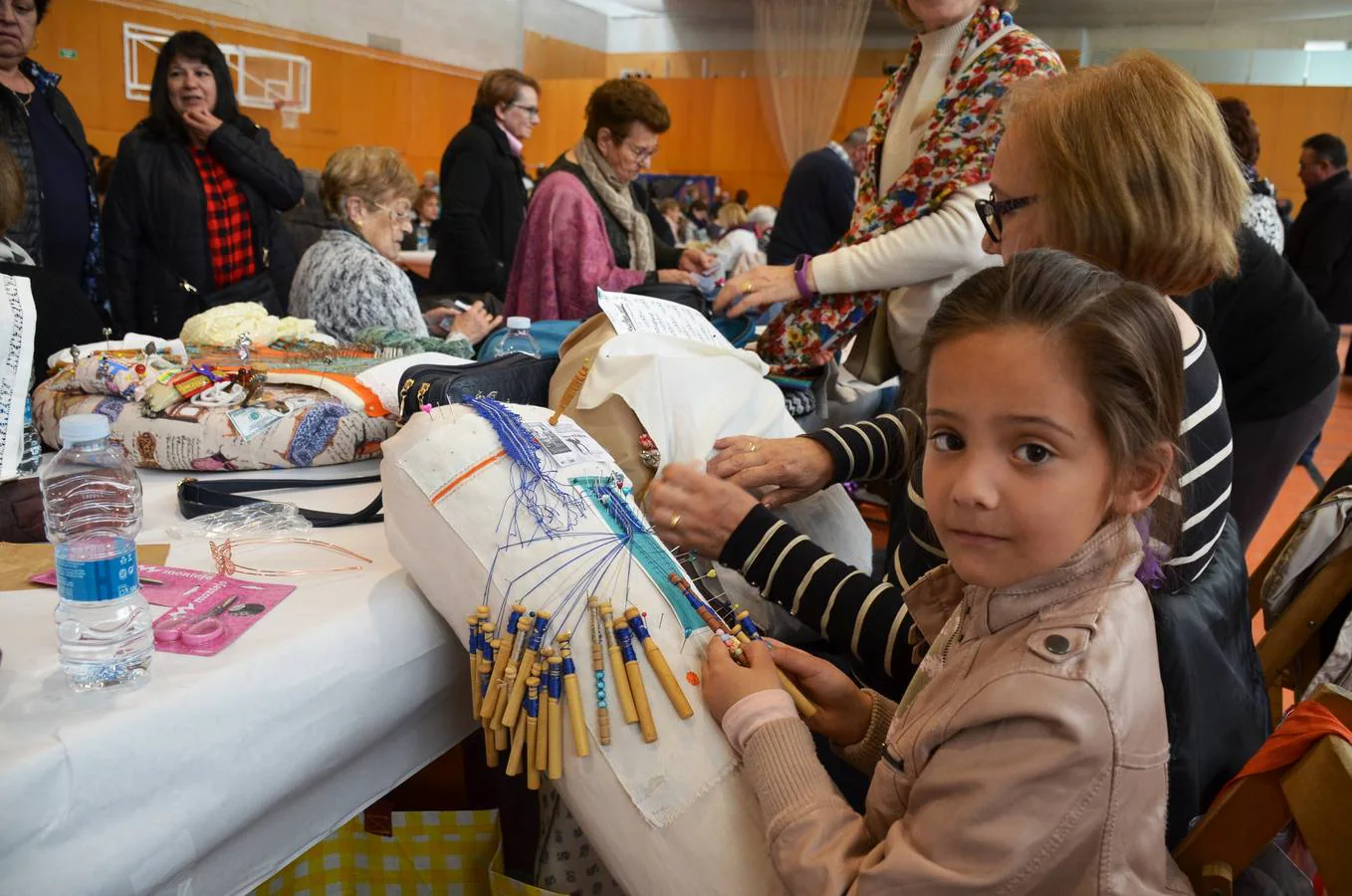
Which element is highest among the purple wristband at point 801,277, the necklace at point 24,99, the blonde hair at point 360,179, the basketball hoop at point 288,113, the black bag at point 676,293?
the basketball hoop at point 288,113

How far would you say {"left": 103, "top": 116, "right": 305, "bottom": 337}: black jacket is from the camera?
125 inches

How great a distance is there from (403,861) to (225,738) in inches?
21.0

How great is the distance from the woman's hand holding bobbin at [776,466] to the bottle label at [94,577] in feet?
2.62

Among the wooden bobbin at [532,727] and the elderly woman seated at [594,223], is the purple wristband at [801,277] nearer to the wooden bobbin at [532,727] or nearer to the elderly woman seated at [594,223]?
the elderly woman seated at [594,223]

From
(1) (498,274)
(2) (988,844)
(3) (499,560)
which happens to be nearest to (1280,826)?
(2) (988,844)

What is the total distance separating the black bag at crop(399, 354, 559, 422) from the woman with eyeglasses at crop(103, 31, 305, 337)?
6.72ft

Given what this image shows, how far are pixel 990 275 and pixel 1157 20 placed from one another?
46.5ft

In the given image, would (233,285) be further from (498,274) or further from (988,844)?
(988,844)

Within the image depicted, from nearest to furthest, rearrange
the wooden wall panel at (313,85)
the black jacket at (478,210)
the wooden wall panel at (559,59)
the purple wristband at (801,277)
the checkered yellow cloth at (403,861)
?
the checkered yellow cloth at (403,861)
the purple wristband at (801,277)
the black jacket at (478,210)
the wooden wall panel at (313,85)
the wooden wall panel at (559,59)

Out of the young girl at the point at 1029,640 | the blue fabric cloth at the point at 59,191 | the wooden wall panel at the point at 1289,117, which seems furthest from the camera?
the wooden wall panel at the point at 1289,117

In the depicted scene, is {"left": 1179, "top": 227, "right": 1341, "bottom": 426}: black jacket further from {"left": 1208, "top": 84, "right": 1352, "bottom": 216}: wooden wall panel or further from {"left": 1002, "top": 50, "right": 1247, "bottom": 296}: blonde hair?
{"left": 1208, "top": 84, "right": 1352, "bottom": 216}: wooden wall panel

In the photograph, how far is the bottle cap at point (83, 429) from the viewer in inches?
36.3

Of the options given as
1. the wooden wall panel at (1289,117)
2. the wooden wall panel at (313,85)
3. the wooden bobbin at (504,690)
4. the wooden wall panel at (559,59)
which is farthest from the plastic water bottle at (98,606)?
the wooden wall panel at (1289,117)

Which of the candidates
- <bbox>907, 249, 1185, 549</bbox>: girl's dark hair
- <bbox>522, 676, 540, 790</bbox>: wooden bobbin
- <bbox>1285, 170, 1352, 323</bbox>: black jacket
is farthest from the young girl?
<bbox>1285, 170, 1352, 323</bbox>: black jacket
